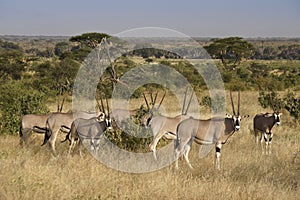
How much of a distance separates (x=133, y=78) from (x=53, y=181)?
13.2m

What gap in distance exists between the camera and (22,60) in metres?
41.0

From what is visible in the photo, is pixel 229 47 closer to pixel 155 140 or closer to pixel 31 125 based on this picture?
pixel 155 140

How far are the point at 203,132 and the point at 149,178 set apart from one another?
263cm

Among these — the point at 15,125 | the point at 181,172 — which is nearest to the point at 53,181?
the point at 181,172

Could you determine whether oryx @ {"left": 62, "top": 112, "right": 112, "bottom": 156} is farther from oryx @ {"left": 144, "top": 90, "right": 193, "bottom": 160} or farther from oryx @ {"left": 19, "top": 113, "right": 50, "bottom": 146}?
oryx @ {"left": 144, "top": 90, "right": 193, "bottom": 160}

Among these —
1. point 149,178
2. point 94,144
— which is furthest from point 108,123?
point 149,178

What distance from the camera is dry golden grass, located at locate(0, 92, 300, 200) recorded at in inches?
224

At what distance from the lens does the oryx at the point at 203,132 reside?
878 centimetres

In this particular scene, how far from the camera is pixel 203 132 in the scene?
9047 mm

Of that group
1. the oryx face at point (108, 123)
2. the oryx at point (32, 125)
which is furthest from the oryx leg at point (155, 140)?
the oryx at point (32, 125)

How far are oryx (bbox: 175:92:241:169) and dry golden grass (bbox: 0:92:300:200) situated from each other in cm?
32

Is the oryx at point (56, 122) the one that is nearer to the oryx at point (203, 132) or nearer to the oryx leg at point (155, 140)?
the oryx leg at point (155, 140)

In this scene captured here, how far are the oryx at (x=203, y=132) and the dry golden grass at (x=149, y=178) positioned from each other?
0.32 meters

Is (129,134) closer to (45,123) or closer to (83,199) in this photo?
(45,123)
